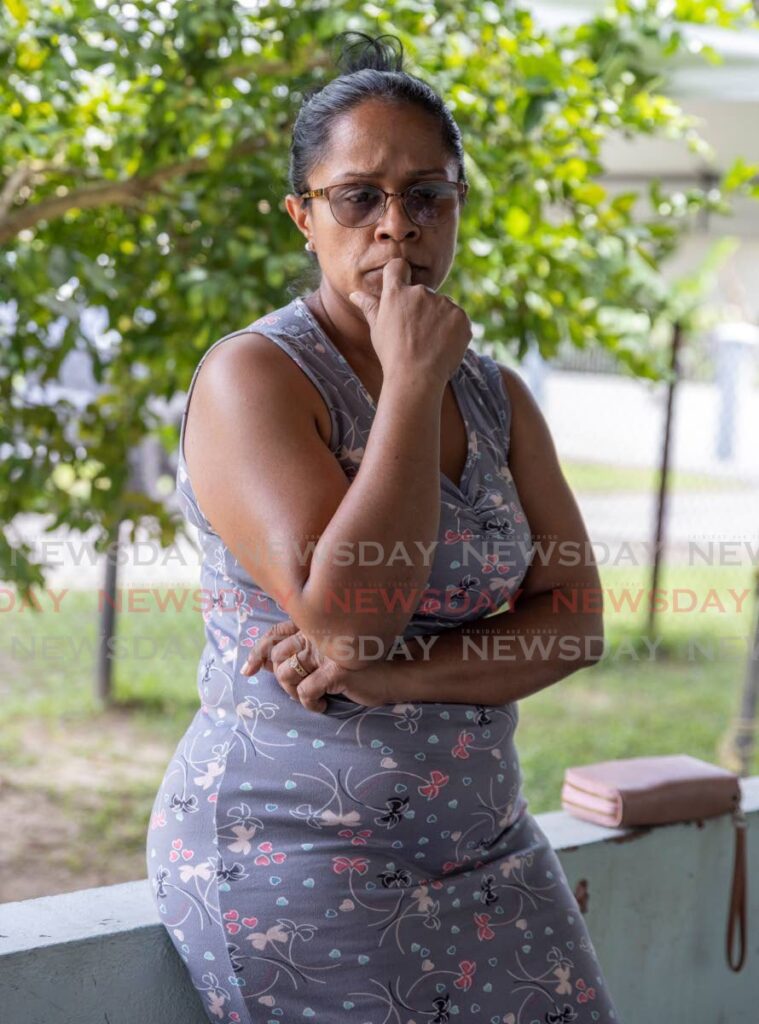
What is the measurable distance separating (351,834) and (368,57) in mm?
1101

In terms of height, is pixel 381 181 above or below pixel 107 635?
above

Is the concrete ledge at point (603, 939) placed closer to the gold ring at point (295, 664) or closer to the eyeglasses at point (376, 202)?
the gold ring at point (295, 664)

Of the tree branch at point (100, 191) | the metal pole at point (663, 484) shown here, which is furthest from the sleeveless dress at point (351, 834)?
the metal pole at point (663, 484)

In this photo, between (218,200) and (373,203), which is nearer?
(373,203)

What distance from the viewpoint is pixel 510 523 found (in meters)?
1.81

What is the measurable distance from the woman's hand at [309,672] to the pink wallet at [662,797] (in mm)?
1118

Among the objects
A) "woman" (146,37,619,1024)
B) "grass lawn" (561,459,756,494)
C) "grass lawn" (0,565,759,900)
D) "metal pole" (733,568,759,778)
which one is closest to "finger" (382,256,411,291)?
"woman" (146,37,619,1024)

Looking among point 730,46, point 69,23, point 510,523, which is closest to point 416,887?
point 510,523

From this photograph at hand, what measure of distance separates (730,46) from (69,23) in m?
1.91

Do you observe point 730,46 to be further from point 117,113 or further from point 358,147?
point 358,147

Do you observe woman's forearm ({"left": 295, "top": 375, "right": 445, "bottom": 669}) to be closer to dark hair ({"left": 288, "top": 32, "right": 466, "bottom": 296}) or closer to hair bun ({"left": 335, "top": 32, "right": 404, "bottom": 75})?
dark hair ({"left": 288, "top": 32, "right": 466, "bottom": 296})

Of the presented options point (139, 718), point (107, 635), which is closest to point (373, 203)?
point (107, 635)

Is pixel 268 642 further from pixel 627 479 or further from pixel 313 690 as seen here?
pixel 627 479

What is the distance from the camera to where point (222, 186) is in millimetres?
3176
